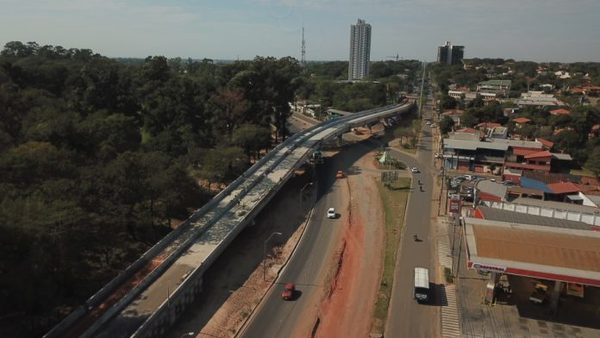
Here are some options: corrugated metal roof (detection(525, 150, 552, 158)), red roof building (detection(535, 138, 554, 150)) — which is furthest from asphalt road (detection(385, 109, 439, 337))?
red roof building (detection(535, 138, 554, 150))

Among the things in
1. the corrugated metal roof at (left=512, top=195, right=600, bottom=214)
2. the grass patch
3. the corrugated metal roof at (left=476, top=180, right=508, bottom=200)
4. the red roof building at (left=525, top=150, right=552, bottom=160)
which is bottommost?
the grass patch

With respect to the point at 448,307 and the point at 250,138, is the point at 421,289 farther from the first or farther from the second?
the point at 250,138

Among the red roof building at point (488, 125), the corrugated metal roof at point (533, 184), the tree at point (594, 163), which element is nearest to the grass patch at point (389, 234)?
the corrugated metal roof at point (533, 184)

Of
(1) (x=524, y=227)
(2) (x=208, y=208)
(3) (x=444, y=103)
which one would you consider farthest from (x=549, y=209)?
(3) (x=444, y=103)

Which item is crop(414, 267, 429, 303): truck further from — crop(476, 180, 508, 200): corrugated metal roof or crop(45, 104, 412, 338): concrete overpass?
crop(476, 180, 508, 200): corrugated metal roof

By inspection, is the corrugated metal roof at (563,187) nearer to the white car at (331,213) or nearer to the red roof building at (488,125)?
the white car at (331,213)

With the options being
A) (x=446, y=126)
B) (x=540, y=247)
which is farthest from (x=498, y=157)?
(x=540, y=247)
